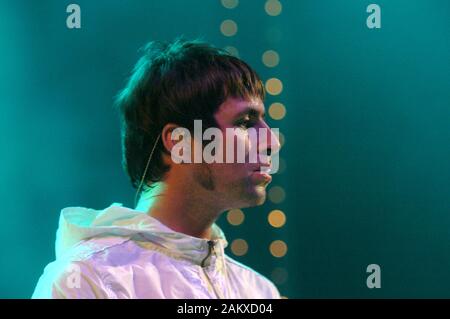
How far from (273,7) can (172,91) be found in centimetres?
73

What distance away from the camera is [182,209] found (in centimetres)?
120

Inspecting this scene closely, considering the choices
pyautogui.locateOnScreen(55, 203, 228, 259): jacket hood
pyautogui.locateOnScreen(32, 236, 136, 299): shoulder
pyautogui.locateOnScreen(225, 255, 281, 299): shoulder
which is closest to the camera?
pyautogui.locateOnScreen(32, 236, 136, 299): shoulder

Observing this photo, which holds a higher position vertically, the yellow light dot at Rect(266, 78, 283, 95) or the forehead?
the yellow light dot at Rect(266, 78, 283, 95)

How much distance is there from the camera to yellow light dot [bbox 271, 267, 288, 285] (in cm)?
178

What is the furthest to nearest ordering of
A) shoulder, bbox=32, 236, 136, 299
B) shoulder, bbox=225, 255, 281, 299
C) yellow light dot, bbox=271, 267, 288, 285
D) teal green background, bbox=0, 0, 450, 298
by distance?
yellow light dot, bbox=271, 267, 288, 285 → teal green background, bbox=0, 0, 450, 298 → shoulder, bbox=225, 255, 281, 299 → shoulder, bbox=32, 236, 136, 299

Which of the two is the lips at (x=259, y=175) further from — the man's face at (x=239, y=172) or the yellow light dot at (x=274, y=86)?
the yellow light dot at (x=274, y=86)

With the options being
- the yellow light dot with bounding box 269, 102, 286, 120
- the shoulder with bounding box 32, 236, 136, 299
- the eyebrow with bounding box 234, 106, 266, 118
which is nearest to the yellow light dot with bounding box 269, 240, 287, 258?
the yellow light dot with bounding box 269, 102, 286, 120

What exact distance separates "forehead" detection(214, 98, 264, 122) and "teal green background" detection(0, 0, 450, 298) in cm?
55

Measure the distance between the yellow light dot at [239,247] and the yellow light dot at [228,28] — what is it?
2.10 feet

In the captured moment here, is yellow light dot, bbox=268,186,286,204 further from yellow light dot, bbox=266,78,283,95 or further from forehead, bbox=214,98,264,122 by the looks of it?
forehead, bbox=214,98,264,122

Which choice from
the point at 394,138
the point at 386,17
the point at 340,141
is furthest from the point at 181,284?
the point at 386,17

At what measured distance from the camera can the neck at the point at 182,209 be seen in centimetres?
120
